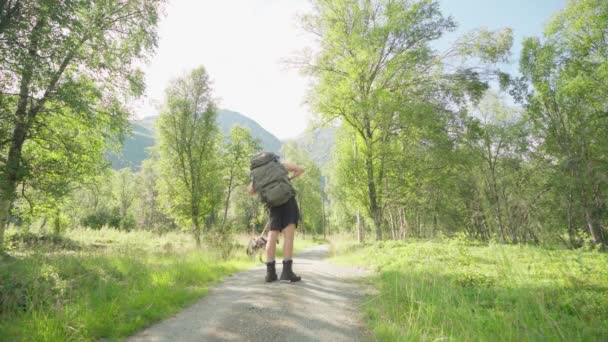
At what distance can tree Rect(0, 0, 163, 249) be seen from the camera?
776cm

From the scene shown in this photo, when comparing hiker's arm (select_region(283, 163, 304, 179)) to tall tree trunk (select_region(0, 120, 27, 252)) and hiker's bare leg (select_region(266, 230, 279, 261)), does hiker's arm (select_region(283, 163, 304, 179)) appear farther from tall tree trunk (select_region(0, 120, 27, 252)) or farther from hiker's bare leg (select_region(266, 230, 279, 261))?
tall tree trunk (select_region(0, 120, 27, 252))

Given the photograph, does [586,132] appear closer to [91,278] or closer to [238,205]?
[91,278]

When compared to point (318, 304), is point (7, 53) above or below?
above

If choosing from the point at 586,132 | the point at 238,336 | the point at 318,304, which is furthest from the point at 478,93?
the point at 238,336

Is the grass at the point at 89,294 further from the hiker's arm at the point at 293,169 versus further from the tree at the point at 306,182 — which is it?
the tree at the point at 306,182

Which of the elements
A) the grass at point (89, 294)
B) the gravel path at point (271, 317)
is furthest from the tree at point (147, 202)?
the gravel path at point (271, 317)

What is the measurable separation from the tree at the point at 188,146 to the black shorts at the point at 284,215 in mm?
21464

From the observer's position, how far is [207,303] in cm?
400

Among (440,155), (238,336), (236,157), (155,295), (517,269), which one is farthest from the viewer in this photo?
(236,157)

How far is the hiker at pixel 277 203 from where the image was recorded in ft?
15.0

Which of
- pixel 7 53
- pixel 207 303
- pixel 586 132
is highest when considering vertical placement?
pixel 586 132

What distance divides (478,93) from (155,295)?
1555cm

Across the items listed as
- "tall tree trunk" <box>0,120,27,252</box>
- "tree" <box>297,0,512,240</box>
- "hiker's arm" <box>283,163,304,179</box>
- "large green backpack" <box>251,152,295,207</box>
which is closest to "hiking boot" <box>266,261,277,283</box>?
"large green backpack" <box>251,152,295,207</box>

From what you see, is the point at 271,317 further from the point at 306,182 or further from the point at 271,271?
the point at 306,182
